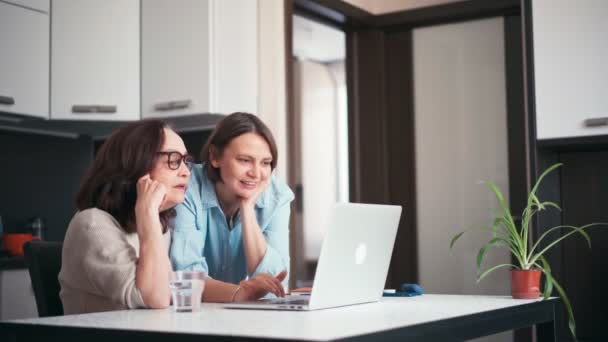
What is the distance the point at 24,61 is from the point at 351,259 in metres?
2.33

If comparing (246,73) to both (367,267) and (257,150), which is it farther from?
(367,267)

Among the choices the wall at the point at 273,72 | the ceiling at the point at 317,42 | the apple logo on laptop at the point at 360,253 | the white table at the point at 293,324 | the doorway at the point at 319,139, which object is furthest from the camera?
the doorway at the point at 319,139

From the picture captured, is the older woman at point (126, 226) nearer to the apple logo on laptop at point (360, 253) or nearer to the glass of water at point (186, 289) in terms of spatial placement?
the glass of water at point (186, 289)

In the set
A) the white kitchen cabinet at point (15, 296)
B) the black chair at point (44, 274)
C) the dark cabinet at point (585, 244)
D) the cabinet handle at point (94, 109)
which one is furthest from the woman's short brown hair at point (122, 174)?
the dark cabinet at point (585, 244)

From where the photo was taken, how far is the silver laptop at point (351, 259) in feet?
5.36

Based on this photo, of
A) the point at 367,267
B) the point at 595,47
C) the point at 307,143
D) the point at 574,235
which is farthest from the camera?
the point at 307,143

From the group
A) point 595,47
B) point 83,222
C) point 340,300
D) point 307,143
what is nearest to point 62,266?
point 83,222

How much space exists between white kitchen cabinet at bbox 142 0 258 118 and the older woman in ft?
5.34

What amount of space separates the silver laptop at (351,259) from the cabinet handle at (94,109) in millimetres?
2077

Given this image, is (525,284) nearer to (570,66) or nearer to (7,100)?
(570,66)

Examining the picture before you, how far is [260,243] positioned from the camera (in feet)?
7.79

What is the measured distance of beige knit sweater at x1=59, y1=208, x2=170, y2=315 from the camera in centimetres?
178

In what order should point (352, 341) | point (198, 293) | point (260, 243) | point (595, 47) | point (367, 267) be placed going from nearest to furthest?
point (352, 341) → point (198, 293) → point (367, 267) → point (260, 243) → point (595, 47)

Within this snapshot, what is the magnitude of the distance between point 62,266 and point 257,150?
29.1 inches
